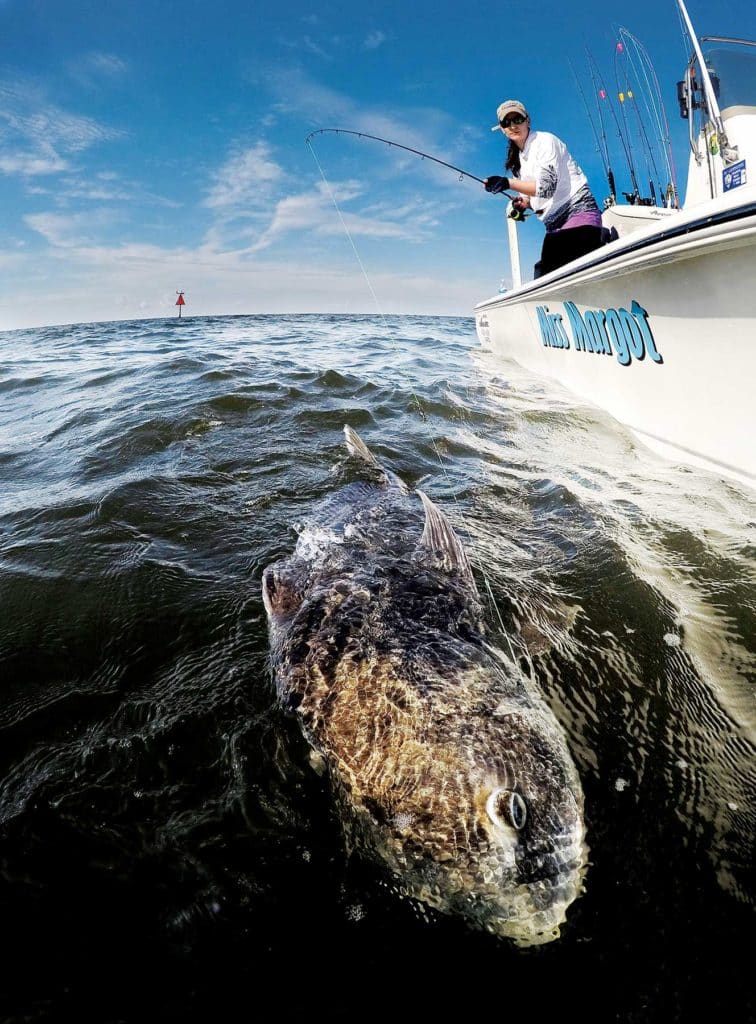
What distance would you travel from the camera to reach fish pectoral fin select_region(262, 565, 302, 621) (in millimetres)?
2582

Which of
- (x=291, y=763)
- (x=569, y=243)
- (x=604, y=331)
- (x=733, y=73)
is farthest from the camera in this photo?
(x=569, y=243)

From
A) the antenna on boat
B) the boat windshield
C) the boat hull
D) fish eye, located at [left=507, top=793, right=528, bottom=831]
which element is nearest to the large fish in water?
fish eye, located at [left=507, top=793, right=528, bottom=831]

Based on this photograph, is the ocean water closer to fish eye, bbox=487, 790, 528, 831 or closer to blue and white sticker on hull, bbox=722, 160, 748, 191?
fish eye, bbox=487, 790, 528, 831

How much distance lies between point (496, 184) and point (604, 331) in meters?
2.94

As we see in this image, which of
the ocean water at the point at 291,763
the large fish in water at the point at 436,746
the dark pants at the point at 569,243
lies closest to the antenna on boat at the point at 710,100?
the dark pants at the point at 569,243

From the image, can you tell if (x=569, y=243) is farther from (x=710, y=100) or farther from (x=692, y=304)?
(x=692, y=304)

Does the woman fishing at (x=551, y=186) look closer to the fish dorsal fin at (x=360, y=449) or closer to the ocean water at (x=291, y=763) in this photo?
the ocean water at (x=291, y=763)

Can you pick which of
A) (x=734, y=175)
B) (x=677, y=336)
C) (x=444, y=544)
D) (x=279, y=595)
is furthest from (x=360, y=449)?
(x=734, y=175)

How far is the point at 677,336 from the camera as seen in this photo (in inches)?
170

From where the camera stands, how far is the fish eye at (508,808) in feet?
4.70

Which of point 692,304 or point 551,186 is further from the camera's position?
point 551,186

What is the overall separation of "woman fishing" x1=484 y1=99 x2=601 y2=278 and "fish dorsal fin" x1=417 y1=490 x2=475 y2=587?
5743 millimetres

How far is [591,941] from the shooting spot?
136cm

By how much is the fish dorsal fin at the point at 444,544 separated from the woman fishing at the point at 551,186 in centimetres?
574
